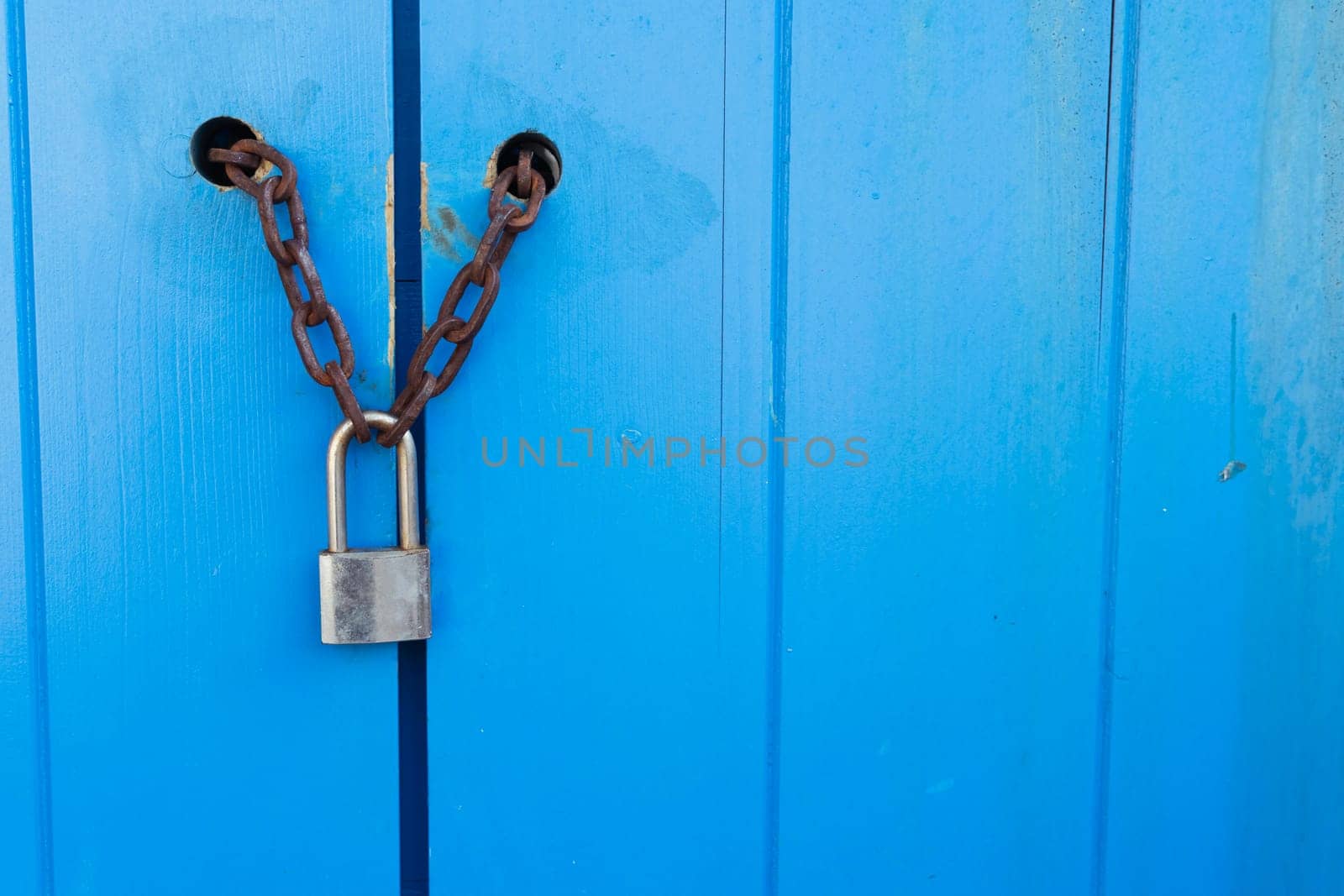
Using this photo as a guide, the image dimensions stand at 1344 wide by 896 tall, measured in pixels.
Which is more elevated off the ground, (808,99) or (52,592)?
(808,99)

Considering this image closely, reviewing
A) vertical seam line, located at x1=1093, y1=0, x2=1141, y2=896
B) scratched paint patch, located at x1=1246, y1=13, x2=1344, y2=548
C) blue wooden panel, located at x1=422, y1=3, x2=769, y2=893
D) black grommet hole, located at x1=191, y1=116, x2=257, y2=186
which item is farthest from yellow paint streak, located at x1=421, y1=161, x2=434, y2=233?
scratched paint patch, located at x1=1246, y1=13, x2=1344, y2=548

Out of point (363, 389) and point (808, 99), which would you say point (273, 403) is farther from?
point (808, 99)

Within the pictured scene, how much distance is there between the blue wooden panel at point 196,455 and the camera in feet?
2.04

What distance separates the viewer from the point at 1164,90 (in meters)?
0.73

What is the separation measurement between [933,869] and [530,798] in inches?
14.0

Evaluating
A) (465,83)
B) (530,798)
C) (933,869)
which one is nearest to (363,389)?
(465,83)

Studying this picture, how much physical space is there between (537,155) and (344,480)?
Answer: 29 cm

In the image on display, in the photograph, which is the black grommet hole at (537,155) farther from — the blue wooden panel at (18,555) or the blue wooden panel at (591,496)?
the blue wooden panel at (18,555)

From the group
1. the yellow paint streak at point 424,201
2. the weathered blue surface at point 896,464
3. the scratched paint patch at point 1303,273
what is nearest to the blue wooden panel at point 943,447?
the weathered blue surface at point 896,464

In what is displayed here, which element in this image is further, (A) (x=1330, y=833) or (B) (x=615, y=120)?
(A) (x=1330, y=833)

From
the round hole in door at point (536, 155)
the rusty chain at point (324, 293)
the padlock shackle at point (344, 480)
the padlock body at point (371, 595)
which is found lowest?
the padlock body at point (371, 595)

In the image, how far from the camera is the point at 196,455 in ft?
2.10

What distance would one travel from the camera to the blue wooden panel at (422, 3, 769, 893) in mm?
663

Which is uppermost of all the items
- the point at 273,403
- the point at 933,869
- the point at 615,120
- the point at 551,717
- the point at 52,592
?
the point at 615,120
